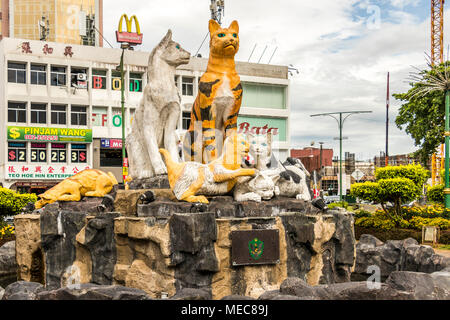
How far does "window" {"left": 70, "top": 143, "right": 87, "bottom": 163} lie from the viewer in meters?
32.7

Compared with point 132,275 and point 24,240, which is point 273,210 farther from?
point 24,240

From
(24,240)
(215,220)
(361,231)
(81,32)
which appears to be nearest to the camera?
(215,220)

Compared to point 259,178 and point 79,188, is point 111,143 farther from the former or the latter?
point 259,178

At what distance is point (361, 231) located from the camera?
17719 millimetres

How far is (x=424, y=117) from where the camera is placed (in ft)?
92.7

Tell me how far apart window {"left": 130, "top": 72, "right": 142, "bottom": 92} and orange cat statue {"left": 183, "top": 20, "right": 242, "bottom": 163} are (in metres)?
24.6

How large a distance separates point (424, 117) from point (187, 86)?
16.4m

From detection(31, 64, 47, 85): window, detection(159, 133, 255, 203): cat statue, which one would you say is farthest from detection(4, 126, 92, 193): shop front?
detection(159, 133, 255, 203): cat statue

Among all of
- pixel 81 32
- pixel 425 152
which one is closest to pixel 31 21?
pixel 81 32

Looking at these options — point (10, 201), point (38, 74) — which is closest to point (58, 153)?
point (38, 74)

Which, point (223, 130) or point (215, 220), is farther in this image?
point (223, 130)

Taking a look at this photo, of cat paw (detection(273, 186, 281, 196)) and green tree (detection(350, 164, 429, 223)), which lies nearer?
cat paw (detection(273, 186, 281, 196))

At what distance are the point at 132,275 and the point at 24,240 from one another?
9.52ft

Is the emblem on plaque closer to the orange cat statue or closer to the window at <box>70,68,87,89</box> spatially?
the orange cat statue
